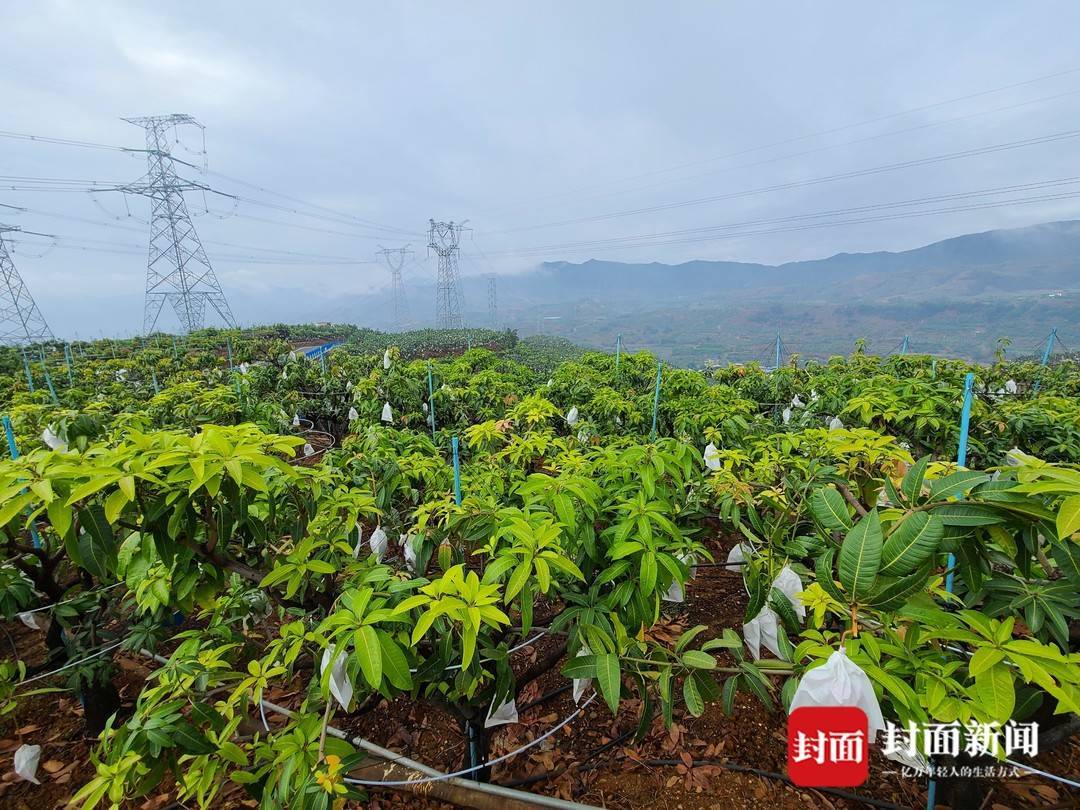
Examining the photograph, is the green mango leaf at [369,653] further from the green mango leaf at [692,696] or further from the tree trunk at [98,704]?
the tree trunk at [98,704]

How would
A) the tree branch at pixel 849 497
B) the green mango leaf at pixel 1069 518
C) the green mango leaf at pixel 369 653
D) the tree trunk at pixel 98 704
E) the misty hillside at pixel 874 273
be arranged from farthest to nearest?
1. the misty hillside at pixel 874 273
2. the tree trunk at pixel 98 704
3. the tree branch at pixel 849 497
4. the green mango leaf at pixel 369 653
5. the green mango leaf at pixel 1069 518

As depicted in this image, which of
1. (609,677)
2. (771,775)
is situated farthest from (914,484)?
(771,775)

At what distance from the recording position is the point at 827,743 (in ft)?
3.46

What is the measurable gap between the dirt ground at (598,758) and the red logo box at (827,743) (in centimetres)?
124

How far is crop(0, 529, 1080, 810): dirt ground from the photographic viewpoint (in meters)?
1.97

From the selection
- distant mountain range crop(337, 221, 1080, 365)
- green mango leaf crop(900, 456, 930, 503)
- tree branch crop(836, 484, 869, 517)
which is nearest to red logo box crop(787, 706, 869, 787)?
green mango leaf crop(900, 456, 930, 503)

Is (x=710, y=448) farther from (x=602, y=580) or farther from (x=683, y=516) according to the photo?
(x=602, y=580)

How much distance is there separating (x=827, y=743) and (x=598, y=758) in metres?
1.52

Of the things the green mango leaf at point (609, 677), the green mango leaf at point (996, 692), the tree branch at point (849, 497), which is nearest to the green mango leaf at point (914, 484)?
the green mango leaf at point (996, 692)

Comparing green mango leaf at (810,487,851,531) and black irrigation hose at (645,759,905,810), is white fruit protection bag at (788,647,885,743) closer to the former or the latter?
green mango leaf at (810,487,851,531)

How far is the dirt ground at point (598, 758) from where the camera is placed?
6.46 ft

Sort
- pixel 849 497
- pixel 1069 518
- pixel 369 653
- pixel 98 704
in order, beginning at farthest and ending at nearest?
pixel 98 704, pixel 849 497, pixel 369 653, pixel 1069 518

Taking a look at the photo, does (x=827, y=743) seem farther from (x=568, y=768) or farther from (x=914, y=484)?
(x=568, y=768)

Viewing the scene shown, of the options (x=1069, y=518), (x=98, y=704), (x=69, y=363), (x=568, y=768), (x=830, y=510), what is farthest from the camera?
(x=69, y=363)
